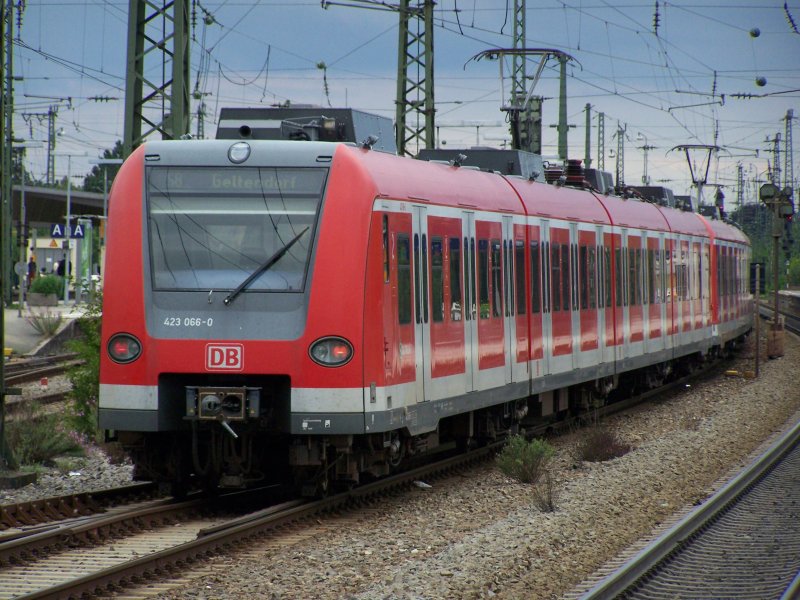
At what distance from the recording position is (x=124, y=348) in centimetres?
1125

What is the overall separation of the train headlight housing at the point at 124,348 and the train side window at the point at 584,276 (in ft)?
30.0

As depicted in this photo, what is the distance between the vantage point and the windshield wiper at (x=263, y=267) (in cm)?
1109

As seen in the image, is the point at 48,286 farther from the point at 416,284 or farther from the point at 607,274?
the point at 416,284

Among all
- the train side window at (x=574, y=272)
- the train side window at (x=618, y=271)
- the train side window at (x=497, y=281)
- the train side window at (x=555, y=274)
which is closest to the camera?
the train side window at (x=497, y=281)

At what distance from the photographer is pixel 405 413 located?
39.4 ft

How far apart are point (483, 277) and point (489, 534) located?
15.1 feet

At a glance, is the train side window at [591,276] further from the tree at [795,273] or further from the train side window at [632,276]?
the tree at [795,273]

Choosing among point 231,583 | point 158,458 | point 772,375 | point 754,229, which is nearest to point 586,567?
point 231,583

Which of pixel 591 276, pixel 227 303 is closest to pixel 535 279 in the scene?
pixel 591 276

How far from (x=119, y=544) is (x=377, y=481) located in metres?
3.64

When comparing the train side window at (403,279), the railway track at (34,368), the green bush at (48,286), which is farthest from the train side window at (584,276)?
the green bush at (48,286)

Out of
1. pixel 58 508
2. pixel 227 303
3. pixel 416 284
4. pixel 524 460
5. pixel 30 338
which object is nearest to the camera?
pixel 58 508

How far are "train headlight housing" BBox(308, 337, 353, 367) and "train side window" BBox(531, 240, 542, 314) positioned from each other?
19.2ft

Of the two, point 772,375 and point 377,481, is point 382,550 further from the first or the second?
point 772,375
